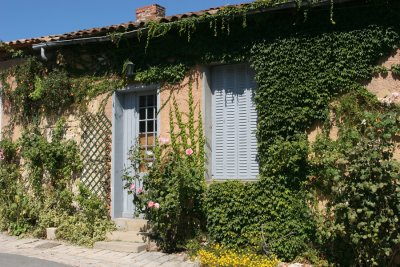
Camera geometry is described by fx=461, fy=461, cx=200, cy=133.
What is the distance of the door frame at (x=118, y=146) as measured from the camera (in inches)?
350

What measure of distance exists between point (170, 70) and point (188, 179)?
2121 mm

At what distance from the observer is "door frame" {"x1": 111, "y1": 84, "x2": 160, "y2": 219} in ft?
29.2

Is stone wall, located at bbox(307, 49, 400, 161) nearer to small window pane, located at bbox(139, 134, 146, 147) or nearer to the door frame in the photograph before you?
the door frame

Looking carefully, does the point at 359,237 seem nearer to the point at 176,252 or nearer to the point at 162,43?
the point at 176,252

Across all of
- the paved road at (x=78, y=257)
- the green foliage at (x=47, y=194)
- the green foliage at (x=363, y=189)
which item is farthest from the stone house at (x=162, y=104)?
the paved road at (x=78, y=257)

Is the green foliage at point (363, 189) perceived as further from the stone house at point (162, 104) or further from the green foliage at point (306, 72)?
the stone house at point (162, 104)

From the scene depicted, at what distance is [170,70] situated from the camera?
27.4 ft

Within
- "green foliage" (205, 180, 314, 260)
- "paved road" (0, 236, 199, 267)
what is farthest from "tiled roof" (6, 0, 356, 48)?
"paved road" (0, 236, 199, 267)

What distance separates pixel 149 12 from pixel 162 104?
254 cm

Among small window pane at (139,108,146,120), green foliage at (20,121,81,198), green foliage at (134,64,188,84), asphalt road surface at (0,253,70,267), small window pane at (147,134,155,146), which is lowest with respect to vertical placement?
asphalt road surface at (0,253,70,267)

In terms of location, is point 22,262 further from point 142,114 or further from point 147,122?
point 142,114

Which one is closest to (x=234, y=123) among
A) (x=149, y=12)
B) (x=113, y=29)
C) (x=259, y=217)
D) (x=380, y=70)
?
(x=259, y=217)

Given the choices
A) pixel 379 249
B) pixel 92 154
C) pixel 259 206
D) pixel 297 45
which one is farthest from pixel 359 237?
pixel 92 154

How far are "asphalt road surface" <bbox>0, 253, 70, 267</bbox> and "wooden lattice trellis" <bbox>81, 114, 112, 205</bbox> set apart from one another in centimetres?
206
